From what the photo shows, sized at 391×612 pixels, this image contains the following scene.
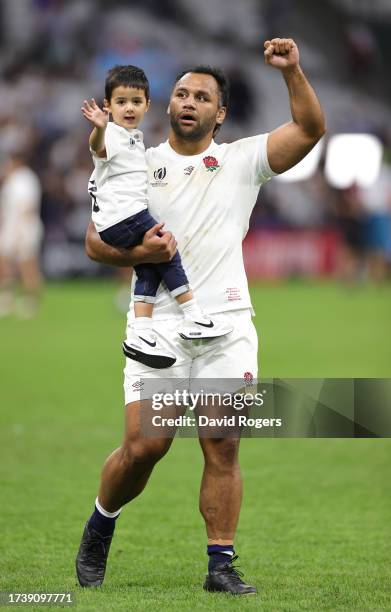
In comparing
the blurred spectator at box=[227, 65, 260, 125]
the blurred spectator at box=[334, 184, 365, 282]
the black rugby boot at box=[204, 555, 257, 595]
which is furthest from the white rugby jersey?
the blurred spectator at box=[227, 65, 260, 125]

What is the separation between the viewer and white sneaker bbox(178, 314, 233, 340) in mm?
6234

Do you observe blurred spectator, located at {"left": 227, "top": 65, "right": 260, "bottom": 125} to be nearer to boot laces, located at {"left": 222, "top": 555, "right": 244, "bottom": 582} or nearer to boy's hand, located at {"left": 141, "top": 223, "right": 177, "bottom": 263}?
boy's hand, located at {"left": 141, "top": 223, "right": 177, "bottom": 263}

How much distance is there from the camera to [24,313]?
2327 centimetres

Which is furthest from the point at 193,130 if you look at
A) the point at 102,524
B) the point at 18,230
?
the point at 18,230

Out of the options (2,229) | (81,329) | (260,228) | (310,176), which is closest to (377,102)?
(310,176)

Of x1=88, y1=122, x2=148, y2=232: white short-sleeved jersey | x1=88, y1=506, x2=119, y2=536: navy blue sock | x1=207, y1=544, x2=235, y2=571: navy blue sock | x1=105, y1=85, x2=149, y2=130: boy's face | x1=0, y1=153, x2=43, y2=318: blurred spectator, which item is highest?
x1=0, y1=153, x2=43, y2=318: blurred spectator

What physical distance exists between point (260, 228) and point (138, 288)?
2409cm

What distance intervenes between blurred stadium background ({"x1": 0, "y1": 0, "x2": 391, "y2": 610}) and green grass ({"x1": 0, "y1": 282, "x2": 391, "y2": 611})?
3 cm

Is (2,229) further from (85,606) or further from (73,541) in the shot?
(85,606)

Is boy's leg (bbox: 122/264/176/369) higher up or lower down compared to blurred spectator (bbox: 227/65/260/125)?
lower down

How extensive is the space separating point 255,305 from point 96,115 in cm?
1826

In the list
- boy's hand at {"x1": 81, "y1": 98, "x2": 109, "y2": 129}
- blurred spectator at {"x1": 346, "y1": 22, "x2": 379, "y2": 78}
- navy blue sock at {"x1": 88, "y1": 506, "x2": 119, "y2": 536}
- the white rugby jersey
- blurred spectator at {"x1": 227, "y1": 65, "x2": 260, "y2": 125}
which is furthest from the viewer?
blurred spectator at {"x1": 346, "y1": 22, "x2": 379, "y2": 78}

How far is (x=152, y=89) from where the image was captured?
34125mm

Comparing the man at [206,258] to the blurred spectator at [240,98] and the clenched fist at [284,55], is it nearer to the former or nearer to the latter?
the clenched fist at [284,55]
